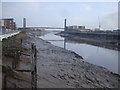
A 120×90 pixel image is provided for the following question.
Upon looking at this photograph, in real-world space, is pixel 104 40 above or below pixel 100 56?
above

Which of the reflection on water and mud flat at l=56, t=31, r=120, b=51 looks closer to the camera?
the reflection on water

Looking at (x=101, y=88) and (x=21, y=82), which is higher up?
(x=21, y=82)

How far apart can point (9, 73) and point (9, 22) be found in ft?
304

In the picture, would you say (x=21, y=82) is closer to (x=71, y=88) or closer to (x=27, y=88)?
(x=27, y=88)

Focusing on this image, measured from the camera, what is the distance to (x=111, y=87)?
10.4 meters

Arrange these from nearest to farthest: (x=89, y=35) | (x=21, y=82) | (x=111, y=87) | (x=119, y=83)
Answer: (x=21, y=82) < (x=111, y=87) < (x=119, y=83) < (x=89, y=35)

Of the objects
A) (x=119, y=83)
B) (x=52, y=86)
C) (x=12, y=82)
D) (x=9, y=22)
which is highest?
(x=9, y=22)

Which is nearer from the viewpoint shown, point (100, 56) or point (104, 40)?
point (100, 56)

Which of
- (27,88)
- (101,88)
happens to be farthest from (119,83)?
(27,88)

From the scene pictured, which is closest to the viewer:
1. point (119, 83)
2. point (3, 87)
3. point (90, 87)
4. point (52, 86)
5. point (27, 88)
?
point (3, 87)

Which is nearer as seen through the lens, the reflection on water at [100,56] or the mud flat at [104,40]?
the reflection on water at [100,56]

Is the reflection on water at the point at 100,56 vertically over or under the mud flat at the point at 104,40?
under

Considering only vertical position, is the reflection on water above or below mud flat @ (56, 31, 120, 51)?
below

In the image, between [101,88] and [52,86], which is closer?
[52,86]
